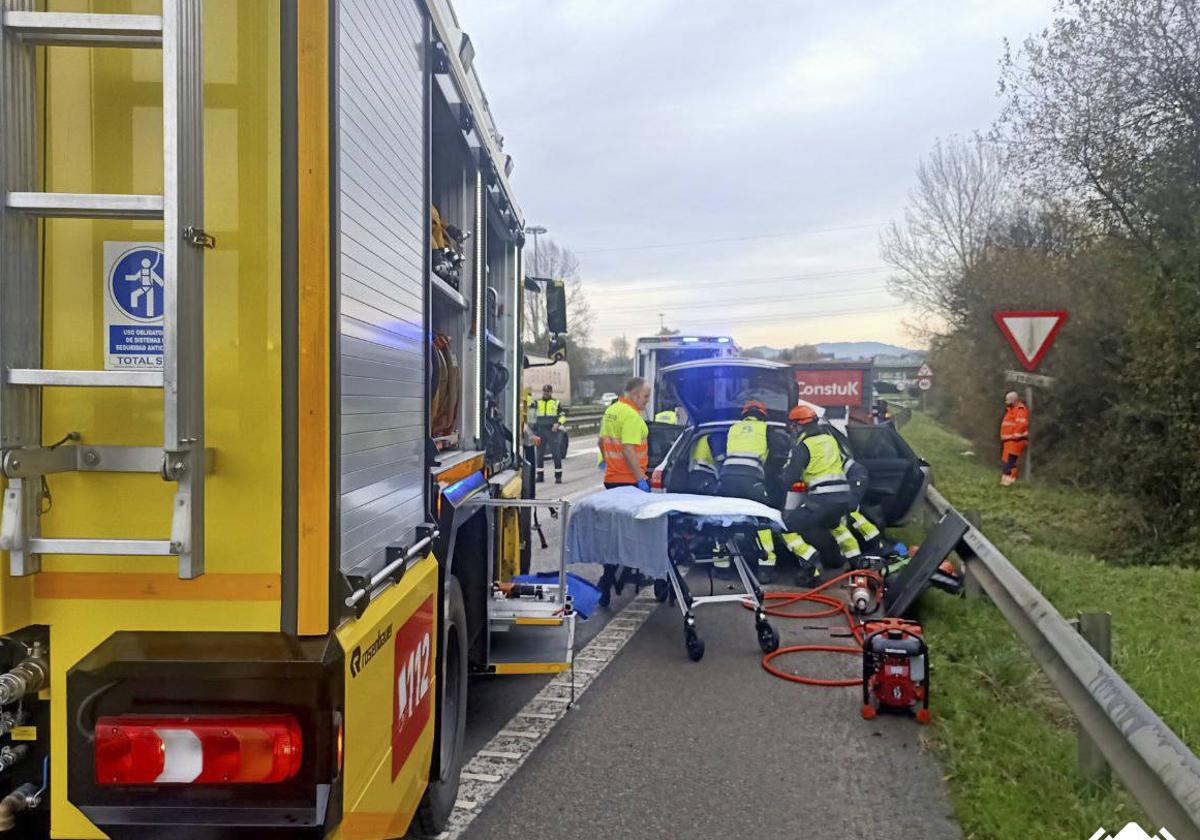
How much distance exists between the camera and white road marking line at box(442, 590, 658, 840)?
399cm

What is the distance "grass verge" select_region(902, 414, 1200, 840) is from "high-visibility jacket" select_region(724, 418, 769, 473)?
222cm

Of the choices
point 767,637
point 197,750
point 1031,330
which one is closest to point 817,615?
point 767,637

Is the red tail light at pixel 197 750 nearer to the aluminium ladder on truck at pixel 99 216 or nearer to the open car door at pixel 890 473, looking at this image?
the aluminium ladder on truck at pixel 99 216

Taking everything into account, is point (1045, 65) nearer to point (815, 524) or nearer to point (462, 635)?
point (815, 524)

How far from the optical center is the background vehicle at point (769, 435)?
9.80 meters

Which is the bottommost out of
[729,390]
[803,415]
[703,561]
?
[703,561]

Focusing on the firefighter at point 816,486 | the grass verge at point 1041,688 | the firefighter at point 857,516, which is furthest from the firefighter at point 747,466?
the grass verge at point 1041,688

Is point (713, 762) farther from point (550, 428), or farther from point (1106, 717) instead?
point (550, 428)

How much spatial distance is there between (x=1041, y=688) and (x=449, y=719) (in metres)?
3.44

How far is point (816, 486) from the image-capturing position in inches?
345

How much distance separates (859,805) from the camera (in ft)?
13.4

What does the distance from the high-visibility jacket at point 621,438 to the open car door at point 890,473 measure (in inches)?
107

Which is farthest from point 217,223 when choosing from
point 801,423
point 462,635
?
point 801,423

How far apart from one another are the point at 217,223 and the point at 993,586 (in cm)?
488
